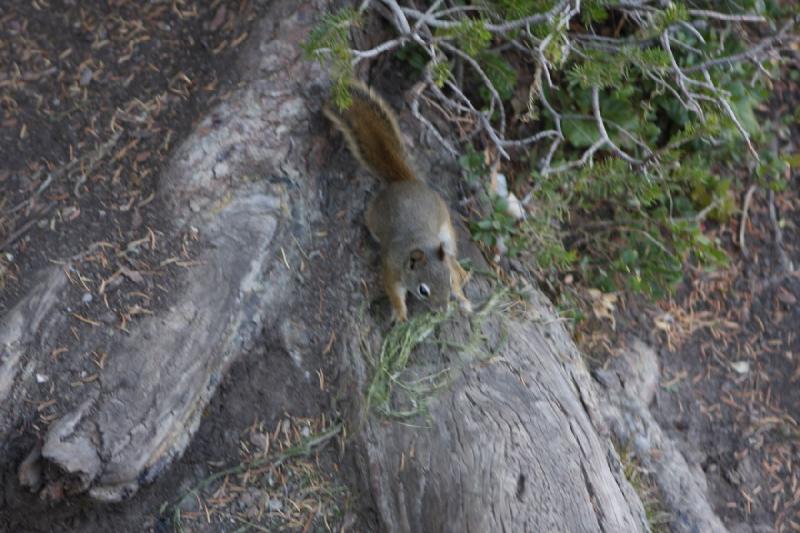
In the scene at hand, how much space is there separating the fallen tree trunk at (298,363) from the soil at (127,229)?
0.05 meters

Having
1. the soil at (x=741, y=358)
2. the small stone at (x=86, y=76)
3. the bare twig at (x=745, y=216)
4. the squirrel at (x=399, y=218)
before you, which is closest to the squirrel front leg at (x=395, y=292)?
the squirrel at (x=399, y=218)

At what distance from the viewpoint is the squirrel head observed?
2672 mm

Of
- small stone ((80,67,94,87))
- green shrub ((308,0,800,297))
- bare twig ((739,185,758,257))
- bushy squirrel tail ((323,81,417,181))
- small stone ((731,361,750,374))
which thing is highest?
small stone ((80,67,94,87))

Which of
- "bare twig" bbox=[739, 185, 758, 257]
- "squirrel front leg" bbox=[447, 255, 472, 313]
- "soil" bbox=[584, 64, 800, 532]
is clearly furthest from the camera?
"bare twig" bbox=[739, 185, 758, 257]

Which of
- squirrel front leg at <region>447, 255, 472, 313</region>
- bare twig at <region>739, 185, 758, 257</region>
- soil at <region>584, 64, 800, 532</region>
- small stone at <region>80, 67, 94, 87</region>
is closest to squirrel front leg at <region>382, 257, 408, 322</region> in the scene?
squirrel front leg at <region>447, 255, 472, 313</region>

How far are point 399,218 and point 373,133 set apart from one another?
0.95ft

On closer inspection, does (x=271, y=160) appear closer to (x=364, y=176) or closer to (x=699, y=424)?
(x=364, y=176)

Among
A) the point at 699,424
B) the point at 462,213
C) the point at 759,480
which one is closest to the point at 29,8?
the point at 462,213

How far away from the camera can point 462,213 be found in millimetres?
2977

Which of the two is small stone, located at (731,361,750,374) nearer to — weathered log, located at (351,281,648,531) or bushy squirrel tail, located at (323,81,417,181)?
weathered log, located at (351,281,648,531)

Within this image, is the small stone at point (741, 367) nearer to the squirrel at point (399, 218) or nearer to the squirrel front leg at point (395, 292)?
the squirrel at point (399, 218)

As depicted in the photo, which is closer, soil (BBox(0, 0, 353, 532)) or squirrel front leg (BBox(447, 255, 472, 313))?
soil (BBox(0, 0, 353, 532))

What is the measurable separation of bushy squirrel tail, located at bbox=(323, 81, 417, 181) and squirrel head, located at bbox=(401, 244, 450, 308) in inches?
11.5

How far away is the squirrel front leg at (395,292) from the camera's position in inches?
105
